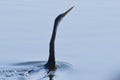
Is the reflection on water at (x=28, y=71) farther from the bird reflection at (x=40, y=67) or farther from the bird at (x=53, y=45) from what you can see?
the bird at (x=53, y=45)

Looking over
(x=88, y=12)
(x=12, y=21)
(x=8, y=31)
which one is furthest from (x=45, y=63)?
(x=88, y=12)

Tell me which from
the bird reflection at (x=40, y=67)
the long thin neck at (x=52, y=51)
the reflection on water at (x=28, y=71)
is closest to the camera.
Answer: the reflection on water at (x=28, y=71)

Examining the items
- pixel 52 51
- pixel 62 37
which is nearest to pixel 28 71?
pixel 52 51

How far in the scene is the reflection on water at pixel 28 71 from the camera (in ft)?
27.3

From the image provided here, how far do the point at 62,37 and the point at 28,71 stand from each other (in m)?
2.82

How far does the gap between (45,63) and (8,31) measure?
264 centimetres

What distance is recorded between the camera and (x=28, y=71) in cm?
867

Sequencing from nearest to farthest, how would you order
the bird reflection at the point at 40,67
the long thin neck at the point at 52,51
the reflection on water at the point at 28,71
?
the reflection on water at the point at 28,71 < the bird reflection at the point at 40,67 < the long thin neck at the point at 52,51

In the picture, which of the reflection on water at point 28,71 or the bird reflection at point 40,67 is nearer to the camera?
the reflection on water at point 28,71

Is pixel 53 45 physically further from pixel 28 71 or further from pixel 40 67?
pixel 28 71

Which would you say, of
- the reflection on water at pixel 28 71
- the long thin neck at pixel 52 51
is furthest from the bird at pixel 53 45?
the reflection on water at pixel 28 71

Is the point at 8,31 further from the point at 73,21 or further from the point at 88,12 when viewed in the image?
the point at 88,12

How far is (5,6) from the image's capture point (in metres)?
14.4

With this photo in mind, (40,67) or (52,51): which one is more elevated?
(52,51)
